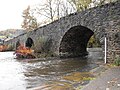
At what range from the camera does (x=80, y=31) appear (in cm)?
2189

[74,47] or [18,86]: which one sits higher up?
[74,47]

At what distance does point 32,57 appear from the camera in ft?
74.0

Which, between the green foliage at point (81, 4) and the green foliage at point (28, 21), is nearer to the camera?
the green foliage at point (81, 4)

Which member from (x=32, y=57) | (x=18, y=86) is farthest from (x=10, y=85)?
(x=32, y=57)

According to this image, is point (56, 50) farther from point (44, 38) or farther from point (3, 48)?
point (3, 48)

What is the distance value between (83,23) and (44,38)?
313 inches

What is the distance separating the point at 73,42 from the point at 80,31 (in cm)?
174

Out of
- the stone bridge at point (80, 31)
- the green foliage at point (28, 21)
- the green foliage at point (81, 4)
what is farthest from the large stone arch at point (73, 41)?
the green foliage at point (28, 21)

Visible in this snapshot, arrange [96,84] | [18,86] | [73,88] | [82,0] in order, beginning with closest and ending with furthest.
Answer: [96,84], [73,88], [18,86], [82,0]

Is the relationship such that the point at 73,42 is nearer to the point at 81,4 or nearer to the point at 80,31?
the point at 80,31

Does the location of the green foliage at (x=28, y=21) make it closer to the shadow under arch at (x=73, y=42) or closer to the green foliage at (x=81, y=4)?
the green foliage at (x=81, y=4)

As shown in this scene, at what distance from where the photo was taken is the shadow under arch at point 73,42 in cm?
2180

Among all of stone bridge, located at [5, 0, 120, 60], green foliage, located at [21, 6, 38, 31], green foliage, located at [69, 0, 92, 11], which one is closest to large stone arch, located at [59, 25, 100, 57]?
stone bridge, located at [5, 0, 120, 60]

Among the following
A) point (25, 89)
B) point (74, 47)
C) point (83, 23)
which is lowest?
point (25, 89)
